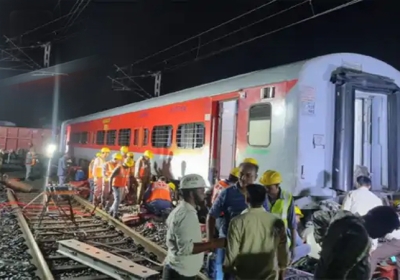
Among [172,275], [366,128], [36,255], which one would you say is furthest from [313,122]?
[36,255]

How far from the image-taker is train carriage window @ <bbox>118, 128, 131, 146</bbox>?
1421cm

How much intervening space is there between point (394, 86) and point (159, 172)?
6886mm

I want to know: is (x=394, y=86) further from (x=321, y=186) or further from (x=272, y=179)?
(x=272, y=179)

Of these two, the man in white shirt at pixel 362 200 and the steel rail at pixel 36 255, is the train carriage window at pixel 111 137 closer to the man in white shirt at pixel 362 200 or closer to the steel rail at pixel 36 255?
the steel rail at pixel 36 255

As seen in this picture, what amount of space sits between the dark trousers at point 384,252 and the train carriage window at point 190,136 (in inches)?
200

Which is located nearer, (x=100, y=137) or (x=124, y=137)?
(x=124, y=137)

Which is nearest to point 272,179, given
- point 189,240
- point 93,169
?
point 189,240

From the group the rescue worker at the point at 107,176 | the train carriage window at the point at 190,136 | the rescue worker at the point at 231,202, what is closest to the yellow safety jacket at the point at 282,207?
the rescue worker at the point at 231,202

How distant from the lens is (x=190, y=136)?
961 cm

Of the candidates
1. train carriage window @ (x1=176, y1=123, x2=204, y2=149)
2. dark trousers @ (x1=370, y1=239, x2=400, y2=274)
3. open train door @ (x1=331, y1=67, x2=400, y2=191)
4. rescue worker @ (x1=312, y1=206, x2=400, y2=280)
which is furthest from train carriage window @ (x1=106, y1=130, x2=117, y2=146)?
rescue worker @ (x1=312, y1=206, x2=400, y2=280)

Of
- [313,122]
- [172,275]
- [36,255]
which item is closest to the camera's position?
[172,275]

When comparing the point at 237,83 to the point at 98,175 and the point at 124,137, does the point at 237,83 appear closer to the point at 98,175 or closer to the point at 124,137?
the point at 98,175

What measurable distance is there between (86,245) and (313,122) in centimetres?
422

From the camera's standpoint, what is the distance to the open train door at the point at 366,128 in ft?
20.9
